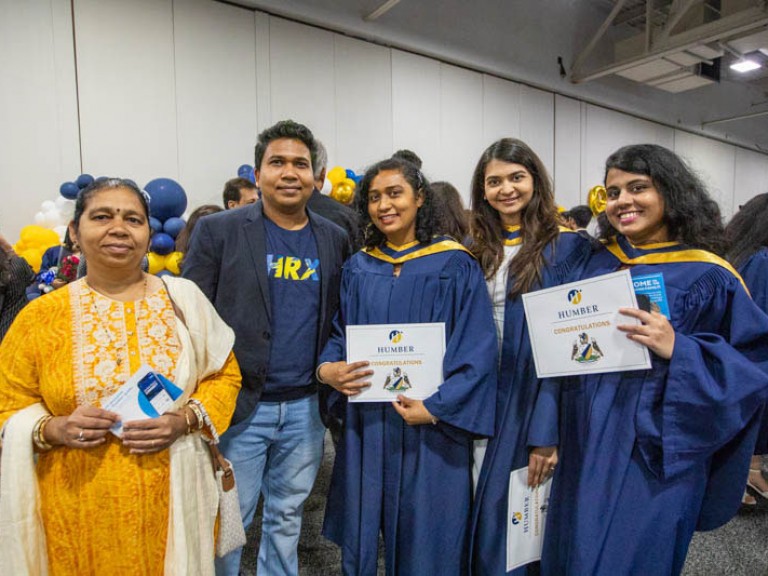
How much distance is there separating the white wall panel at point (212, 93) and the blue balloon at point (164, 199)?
0.96 m

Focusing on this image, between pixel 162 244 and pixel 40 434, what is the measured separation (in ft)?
10.2

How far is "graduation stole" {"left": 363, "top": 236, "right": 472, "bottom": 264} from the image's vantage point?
1834 millimetres

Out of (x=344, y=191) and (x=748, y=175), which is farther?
(x=748, y=175)

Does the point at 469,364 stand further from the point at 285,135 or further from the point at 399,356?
the point at 285,135

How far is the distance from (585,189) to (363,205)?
844 cm

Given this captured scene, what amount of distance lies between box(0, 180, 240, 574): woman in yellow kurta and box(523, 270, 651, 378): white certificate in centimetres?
107

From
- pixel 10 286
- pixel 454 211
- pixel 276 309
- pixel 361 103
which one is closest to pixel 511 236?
pixel 276 309

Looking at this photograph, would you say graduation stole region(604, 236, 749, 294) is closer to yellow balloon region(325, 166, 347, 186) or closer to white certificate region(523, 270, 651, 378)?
white certificate region(523, 270, 651, 378)

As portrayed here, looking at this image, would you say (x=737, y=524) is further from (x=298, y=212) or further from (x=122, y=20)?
(x=122, y=20)

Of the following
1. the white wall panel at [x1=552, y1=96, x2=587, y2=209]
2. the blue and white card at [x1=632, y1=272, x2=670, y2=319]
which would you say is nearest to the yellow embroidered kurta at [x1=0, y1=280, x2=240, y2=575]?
the blue and white card at [x1=632, y1=272, x2=670, y2=319]

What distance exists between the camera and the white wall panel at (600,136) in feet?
30.1

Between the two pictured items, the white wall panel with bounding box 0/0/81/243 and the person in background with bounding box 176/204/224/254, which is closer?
the person in background with bounding box 176/204/224/254

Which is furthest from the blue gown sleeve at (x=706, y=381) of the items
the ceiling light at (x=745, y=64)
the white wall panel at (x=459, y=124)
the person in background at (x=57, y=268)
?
the ceiling light at (x=745, y=64)

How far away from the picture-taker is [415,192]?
1.87 metres
